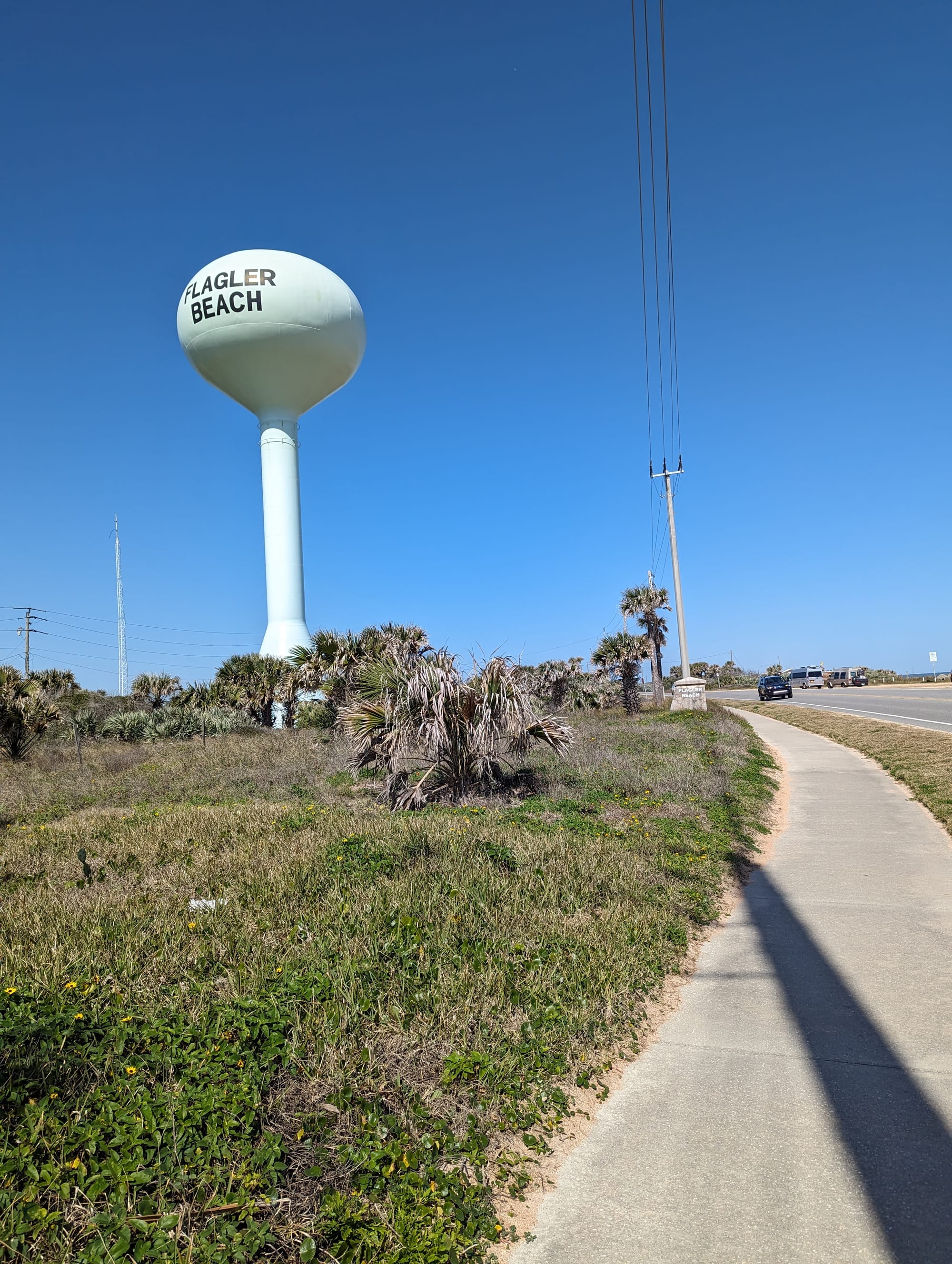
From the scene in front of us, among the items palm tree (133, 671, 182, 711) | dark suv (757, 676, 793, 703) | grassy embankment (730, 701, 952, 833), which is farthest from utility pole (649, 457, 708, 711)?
palm tree (133, 671, 182, 711)

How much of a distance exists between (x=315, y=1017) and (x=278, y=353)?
3992 centimetres

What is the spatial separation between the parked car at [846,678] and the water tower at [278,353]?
129ft

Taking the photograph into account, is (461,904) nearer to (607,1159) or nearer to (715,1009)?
(715,1009)

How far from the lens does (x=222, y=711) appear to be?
33344mm

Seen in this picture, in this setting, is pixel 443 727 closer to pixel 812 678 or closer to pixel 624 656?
pixel 624 656

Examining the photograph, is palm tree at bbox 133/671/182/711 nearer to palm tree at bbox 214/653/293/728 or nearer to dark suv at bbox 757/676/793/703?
palm tree at bbox 214/653/293/728

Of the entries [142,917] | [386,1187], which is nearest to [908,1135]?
[386,1187]

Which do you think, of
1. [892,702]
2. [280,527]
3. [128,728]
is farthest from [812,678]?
[128,728]

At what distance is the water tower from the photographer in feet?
126

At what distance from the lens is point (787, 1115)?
12.0 ft

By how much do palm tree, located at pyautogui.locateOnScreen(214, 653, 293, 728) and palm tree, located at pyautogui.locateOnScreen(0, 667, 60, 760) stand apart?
43.8 feet

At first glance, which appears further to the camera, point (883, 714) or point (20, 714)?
point (883, 714)

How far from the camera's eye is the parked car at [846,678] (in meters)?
56.5

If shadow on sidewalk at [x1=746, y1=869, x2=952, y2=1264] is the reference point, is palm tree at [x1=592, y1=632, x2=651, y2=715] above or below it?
above
